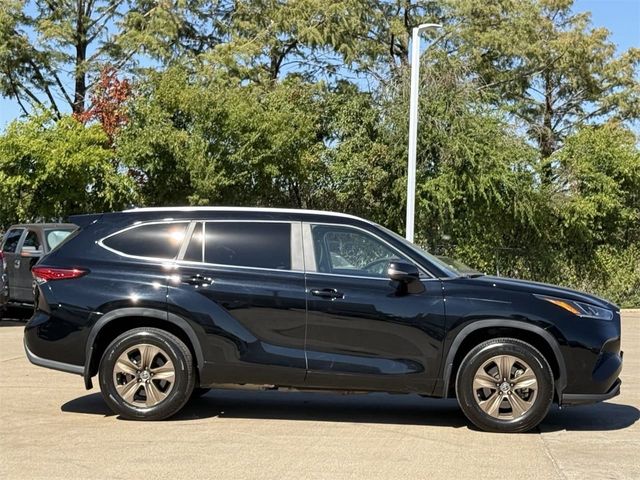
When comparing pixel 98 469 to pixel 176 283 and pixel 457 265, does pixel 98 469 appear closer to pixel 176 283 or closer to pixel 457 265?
pixel 176 283

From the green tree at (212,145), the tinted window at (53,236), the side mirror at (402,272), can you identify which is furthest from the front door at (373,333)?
the green tree at (212,145)

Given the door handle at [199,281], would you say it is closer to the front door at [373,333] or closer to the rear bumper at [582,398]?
the front door at [373,333]

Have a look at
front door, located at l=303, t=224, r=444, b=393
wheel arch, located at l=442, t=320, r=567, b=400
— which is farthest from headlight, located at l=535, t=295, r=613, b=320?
front door, located at l=303, t=224, r=444, b=393

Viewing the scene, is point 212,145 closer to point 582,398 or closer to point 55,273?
point 55,273

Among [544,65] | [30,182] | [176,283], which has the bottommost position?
[176,283]

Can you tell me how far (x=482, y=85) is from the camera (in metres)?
32.0

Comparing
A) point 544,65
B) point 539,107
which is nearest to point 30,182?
point 544,65

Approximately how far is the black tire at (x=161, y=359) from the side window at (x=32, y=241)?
29.4ft

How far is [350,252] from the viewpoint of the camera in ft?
25.0

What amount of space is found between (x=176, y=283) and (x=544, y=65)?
30171 mm

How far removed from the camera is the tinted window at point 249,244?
7.45 metres

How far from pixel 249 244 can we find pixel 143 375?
1.46 m

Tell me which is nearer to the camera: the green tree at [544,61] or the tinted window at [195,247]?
the tinted window at [195,247]

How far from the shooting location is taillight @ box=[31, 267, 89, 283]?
750cm
